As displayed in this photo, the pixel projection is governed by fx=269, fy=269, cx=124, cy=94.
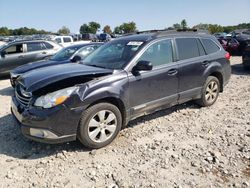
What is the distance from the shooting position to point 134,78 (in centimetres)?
437

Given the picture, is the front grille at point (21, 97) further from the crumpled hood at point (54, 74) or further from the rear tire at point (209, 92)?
the rear tire at point (209, 92)

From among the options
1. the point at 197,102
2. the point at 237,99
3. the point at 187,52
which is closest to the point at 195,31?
the point at 187,52

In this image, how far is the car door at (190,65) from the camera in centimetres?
516

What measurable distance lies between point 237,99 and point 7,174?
533 cm

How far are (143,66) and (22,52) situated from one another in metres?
8.49

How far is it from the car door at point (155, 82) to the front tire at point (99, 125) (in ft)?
1.34

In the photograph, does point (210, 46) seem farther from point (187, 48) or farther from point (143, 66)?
point (143, 66)

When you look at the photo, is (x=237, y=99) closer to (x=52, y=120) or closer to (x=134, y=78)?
(x=134, y=78)

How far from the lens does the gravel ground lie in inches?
131

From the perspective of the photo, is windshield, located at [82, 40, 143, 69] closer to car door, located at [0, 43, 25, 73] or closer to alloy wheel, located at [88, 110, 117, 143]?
alloy wheel, located at [88, 110, 117, 143]

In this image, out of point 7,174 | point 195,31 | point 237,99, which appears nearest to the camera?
point 7,174

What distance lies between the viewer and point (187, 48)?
5359 millimetres

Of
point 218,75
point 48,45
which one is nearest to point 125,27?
point 48,45

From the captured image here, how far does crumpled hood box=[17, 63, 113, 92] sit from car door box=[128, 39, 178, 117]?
56 cm
